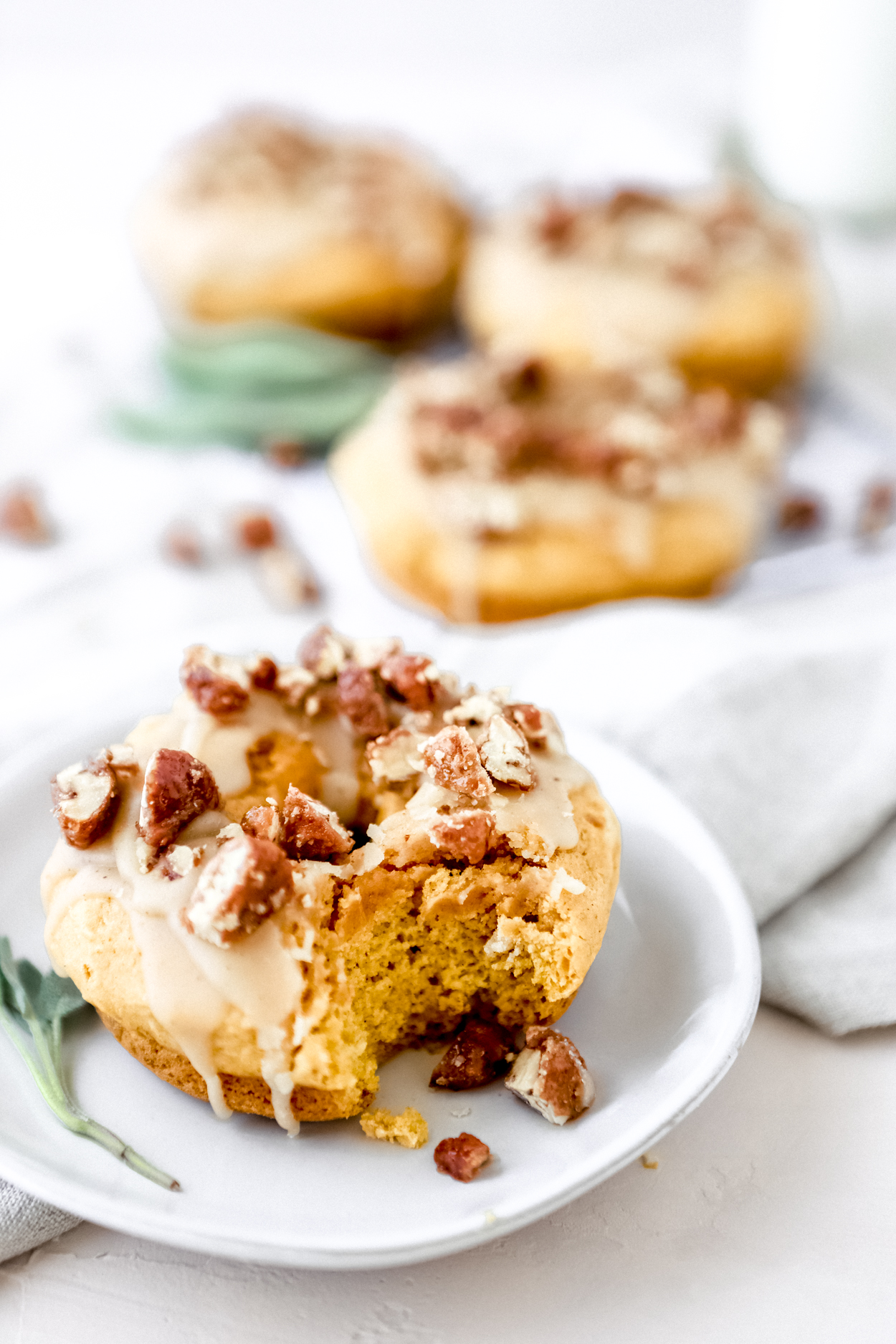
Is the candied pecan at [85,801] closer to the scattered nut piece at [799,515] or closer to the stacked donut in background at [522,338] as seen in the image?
the stacked donut in background at [522,338]

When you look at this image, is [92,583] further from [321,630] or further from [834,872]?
[834,872]

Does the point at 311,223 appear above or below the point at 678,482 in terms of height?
above

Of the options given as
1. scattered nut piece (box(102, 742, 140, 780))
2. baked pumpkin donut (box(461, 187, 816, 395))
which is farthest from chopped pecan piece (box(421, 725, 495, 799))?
baked pumpkin donut (box(461, 187, 816, 395))

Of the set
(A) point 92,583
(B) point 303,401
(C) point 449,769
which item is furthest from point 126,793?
(B) point 303,401

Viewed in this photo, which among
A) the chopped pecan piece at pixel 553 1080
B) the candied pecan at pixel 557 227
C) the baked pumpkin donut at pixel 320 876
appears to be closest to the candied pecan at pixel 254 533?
the candied pecan at pixel 557 227

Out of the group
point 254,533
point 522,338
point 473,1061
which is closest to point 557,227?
point 522,338

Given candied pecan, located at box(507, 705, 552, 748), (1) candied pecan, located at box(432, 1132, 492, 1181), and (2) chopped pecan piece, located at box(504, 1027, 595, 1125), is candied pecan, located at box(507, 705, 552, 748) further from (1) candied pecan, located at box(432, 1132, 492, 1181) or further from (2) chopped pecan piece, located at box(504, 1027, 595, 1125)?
(1) candied pecan, located at box(432, 1132, 492, 1181)
